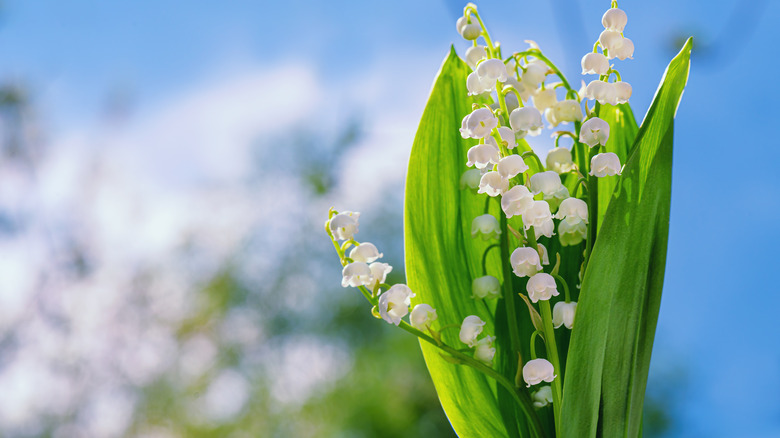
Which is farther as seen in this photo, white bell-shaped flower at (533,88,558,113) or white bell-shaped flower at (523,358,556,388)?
white bell-shaped flower at (533,88,558,113)

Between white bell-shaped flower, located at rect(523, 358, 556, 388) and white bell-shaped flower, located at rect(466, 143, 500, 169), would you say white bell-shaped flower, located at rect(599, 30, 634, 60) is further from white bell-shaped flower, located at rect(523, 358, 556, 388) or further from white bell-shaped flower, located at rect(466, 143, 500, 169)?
white bell-shaped flower, located at rect(523, 358, 556, 388)

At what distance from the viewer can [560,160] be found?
A: 0.50 m

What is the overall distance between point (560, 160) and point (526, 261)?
0.11 m

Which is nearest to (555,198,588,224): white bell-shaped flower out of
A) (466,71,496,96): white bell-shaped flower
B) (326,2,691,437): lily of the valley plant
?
(326,2,691,437): lily of the valley plant

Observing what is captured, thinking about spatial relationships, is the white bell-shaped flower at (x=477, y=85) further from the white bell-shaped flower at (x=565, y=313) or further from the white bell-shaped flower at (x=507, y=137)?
the white bell-shaped flower at (x=565, y=313)

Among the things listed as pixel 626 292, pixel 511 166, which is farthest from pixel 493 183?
pixel 626 292

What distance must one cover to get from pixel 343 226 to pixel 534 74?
209mm

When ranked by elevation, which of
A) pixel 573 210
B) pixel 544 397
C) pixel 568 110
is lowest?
pixel 544 397

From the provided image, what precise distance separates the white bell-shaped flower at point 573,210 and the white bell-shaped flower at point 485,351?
0.34 feet

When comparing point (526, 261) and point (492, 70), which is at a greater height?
point (492, 70)

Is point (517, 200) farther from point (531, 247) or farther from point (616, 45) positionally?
point (616, 45)

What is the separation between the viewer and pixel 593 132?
0.46m

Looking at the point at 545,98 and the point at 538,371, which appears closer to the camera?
the point at 538,371

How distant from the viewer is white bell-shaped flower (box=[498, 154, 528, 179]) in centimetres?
43
